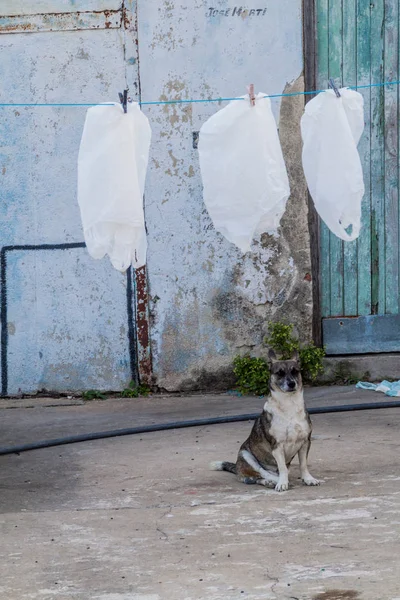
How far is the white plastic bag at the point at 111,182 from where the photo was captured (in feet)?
17.5

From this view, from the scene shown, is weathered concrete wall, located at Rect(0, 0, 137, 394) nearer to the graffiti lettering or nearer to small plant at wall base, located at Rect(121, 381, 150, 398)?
small plant at wall base, located at Rect(121, 381, 150, 398)

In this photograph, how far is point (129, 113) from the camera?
5.37 meters

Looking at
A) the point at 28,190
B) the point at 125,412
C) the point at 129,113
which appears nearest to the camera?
the point at 129,113

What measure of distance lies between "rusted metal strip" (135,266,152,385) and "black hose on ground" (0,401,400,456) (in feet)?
4.25

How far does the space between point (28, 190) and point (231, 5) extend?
226 cm

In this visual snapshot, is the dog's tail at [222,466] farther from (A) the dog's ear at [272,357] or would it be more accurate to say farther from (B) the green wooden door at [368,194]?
(B) the green wooden door at [368,194]

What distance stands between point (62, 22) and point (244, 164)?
3484 millimetres

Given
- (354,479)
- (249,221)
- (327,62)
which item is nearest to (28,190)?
(327,62)

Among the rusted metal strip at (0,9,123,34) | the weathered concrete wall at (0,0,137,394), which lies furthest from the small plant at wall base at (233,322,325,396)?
the rusted metal strip at (0,9,123,34)

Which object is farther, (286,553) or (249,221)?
(249,221)

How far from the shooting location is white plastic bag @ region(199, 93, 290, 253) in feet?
17.7

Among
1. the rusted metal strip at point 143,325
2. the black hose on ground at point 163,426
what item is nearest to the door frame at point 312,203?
the black hose on ground at point 163,426

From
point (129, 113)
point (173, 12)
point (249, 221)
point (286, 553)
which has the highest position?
point (173, 12)

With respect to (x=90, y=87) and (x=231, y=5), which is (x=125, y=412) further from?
(x=231, y=5)
